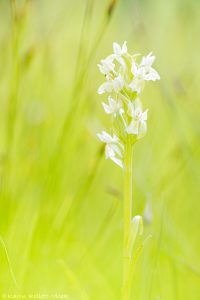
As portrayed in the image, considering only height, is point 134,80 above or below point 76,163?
above

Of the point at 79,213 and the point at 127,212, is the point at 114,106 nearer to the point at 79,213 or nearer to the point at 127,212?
the point at 127,212

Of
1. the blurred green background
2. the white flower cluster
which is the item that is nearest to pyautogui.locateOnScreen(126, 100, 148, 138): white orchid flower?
the white flower cluster

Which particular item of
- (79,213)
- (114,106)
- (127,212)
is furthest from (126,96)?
(79,213)

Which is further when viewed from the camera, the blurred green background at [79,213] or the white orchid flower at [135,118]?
the blurred green background at [79,213]

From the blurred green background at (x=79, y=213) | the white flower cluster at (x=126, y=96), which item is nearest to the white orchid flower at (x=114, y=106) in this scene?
the white flower cluster at (x=126, y=96)

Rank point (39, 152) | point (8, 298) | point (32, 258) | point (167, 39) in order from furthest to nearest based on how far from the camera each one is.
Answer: point (167, 39), point (39, 152), point (32, 258), point (8, 298)

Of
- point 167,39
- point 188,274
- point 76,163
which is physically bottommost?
point 188,274

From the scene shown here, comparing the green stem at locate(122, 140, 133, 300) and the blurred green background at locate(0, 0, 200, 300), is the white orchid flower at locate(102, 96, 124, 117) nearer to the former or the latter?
the green stem at locate(122, 140, 133, 300)

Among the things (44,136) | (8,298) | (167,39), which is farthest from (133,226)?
(167,39)

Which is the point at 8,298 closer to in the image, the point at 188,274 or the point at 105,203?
the point at 188,274

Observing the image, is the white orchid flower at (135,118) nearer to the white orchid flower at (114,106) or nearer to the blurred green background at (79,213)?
the white orchid flower at (114,106)

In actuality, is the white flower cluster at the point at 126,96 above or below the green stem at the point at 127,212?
above
